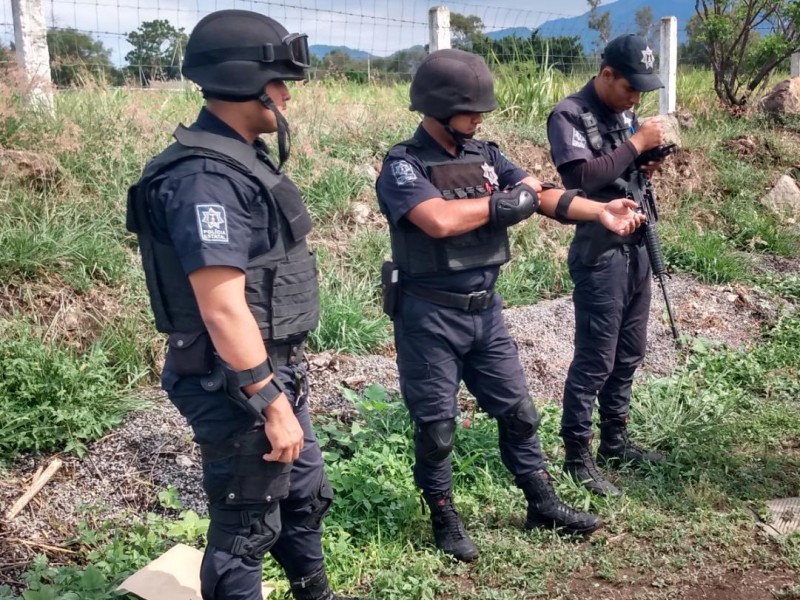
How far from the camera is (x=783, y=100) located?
10.1 meters

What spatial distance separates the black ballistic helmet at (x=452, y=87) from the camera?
291cm

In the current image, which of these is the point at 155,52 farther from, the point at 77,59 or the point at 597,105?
the point at 597,105

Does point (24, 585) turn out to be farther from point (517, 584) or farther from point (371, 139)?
point (371, 139)

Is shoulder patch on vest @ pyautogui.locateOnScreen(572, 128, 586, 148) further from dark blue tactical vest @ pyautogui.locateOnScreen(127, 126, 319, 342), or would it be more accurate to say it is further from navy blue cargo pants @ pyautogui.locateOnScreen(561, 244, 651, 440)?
dark blue tactical vest @ pyautogui.locateOnScreen(127, 126, 319, 342)

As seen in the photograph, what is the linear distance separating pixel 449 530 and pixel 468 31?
7.72 meters

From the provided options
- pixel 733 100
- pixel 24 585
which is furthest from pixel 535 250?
pixel 733 100

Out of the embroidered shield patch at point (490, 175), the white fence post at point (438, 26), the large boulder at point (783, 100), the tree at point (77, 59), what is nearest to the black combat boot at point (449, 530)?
the embroidered shield patch at point (490, 175)

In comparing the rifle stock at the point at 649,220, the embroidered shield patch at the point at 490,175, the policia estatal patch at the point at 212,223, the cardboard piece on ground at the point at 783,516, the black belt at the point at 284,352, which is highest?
the embroidered shield patch at the point at 490,175

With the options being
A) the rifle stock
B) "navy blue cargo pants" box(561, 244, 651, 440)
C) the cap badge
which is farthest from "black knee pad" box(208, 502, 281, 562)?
the cap badge

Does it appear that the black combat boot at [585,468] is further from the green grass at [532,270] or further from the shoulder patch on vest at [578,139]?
the green grass at [532,270]

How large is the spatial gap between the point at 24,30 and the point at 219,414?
15.3 feet

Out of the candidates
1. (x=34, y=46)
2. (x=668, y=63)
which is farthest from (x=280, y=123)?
(x=668, y=63)

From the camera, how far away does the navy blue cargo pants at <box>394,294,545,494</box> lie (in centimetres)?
304

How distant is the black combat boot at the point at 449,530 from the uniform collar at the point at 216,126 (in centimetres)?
166
